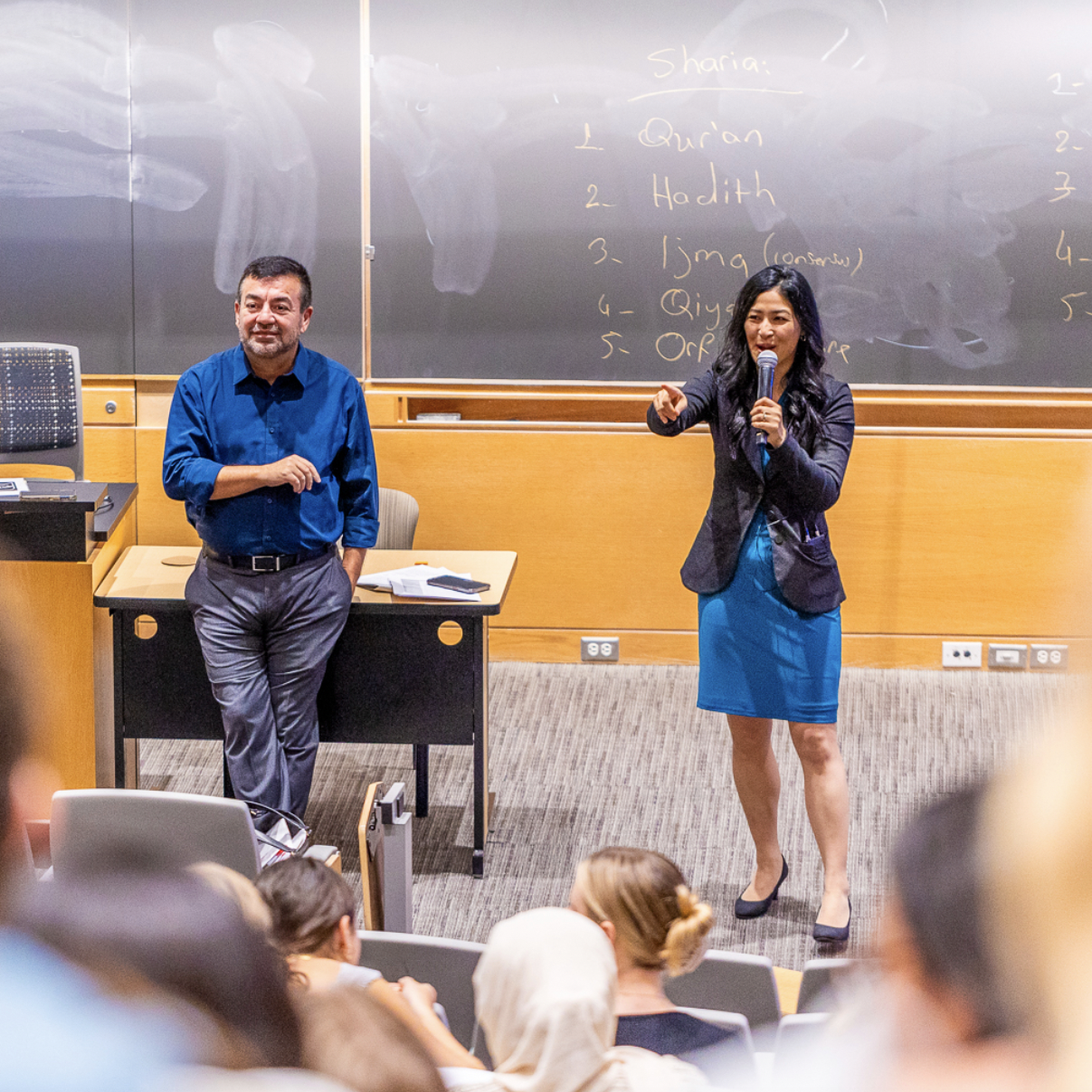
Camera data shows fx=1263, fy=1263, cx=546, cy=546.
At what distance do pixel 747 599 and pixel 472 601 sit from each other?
0.73 meters

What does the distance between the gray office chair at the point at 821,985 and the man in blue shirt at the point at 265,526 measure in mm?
1687

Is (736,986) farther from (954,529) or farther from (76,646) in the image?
(954,529)

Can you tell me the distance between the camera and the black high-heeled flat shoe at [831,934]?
2941 millimetres

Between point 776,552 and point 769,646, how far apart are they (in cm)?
23

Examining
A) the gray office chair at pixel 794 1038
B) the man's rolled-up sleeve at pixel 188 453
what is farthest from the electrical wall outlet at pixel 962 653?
the gray office chair at pixel 794 1038

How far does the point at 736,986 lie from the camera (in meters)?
1.85

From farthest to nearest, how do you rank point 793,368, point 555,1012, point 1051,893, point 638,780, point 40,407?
point 40,407 → point 638,780 → point 793,368 → point 555,1012 → point 1051,893

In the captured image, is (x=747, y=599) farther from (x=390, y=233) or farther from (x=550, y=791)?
(x=390, y=233)

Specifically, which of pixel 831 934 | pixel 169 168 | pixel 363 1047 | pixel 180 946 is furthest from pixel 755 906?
pixel 169 168

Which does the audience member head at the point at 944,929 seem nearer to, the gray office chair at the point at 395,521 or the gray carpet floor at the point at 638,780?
the gray carpet floor at the point at 638,780

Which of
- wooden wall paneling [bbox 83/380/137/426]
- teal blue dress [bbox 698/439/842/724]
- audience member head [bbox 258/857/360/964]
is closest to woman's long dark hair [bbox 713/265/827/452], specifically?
teal blue dress [bbox 698/439/842/724]

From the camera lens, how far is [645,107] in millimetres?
4711

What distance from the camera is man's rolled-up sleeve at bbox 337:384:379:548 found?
3258mm

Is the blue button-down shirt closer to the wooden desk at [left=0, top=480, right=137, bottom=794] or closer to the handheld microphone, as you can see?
the wooden desk at [left=0, top=480, right=137, bottom=794]
